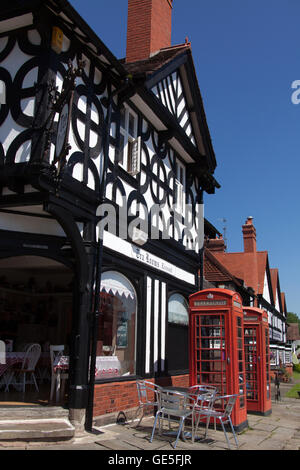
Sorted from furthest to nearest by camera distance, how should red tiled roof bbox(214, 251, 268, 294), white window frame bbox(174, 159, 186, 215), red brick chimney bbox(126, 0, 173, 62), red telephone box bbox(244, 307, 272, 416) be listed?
red tiled roof bbox(214, 251, 268, 294), red brick chimney bbox(126, 0, 173, 62), white window frame bbox(174, 159, 186, 215), red telephone box bbox(244, 307, 272, 416)

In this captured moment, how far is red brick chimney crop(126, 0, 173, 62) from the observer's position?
13484 mm

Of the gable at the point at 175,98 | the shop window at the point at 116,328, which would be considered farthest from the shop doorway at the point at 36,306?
the gable at the point at 175,98

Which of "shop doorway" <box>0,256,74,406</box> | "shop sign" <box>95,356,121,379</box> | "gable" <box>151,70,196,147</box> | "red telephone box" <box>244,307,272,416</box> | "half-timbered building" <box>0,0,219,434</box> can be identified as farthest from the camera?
Answer: "shop doorway" <box>0,256,74,406</box>

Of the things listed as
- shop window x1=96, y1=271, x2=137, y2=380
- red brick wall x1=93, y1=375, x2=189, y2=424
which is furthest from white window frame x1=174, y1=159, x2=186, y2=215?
red brick wall x1=93, y1=375, x2=189, y2=424

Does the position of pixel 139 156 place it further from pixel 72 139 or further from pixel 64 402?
pixel 64 402

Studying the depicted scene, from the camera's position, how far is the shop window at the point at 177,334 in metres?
12.2

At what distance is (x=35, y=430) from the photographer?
6.81 meters

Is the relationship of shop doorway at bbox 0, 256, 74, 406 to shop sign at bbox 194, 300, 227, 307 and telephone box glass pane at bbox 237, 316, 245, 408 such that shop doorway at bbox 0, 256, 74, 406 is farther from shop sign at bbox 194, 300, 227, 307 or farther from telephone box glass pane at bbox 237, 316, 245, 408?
telephone box glass pane at bbox 237, 316, 245, 408

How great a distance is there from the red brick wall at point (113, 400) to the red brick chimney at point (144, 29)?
9.66 meters

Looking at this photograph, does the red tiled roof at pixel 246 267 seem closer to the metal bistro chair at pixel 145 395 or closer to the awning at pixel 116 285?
the metal bistro chair at pixel 145 395

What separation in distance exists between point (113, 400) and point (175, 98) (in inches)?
343

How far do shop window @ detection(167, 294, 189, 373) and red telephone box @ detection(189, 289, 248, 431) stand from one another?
106 inches

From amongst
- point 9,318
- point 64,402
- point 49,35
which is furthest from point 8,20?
point 9,318

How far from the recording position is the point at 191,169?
48.1 feet
